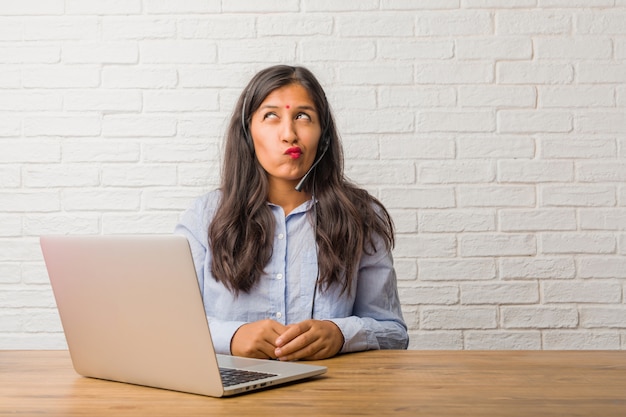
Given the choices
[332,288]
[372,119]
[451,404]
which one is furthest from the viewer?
[372,119]

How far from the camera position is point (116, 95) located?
8.46 ft

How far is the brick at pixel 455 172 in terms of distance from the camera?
99.6 inches

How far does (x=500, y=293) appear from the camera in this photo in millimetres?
2537

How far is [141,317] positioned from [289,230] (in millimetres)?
835

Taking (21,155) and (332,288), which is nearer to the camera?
(332,288)

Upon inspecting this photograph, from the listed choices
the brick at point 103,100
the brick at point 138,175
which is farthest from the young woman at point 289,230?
the brick at point 103,100

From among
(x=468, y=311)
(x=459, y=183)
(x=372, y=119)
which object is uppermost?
(x=372, y=119)

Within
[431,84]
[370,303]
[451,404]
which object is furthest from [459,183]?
[451,404]

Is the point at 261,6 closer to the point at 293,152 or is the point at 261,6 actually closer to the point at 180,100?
the point at 180,100

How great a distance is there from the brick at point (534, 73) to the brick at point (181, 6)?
94 cm

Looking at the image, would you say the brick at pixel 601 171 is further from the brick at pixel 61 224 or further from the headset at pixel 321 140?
the brick at pixel 61 224

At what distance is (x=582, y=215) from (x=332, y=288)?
1.06 meters

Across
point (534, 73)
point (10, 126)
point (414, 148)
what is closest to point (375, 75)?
point (414, 148)

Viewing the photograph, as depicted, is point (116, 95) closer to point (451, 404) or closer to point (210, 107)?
point (210, 107)
